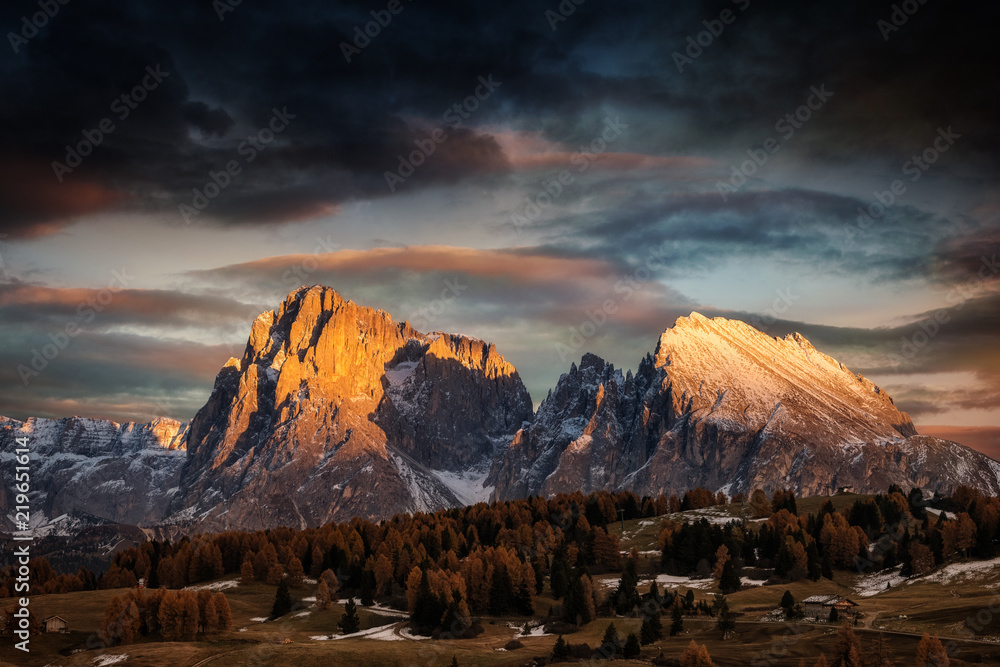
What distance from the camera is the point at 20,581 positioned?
559 feet

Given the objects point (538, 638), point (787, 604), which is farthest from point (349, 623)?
point (787, 604)

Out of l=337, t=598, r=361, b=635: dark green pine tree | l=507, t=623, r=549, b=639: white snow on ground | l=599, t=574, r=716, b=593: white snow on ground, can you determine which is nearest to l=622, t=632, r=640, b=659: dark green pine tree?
l=507, t=623, r=549, b=639: white snow on ground

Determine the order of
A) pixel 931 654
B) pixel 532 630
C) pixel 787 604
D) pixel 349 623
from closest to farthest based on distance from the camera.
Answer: pixel 931 654, pixel 787 604, pixel 532 630, pixel 349 623

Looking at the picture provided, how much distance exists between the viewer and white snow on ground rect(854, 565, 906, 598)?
176m

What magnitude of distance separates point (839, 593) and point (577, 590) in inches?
2061

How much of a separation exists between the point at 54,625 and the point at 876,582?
150m

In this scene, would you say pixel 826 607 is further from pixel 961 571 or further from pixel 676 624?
pixel 961 571

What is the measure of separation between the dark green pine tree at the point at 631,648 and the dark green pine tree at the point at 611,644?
121cm

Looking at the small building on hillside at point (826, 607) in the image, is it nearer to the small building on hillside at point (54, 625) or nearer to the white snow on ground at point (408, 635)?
the white snow on ground at point (408, 635)

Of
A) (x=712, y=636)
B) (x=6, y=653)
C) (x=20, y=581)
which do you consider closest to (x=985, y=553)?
(x=712, y=636)

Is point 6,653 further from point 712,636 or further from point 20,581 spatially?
point 712,636

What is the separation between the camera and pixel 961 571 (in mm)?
170500

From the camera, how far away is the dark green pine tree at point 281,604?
175m

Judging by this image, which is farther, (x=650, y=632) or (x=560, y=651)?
(x=650, y=632)
